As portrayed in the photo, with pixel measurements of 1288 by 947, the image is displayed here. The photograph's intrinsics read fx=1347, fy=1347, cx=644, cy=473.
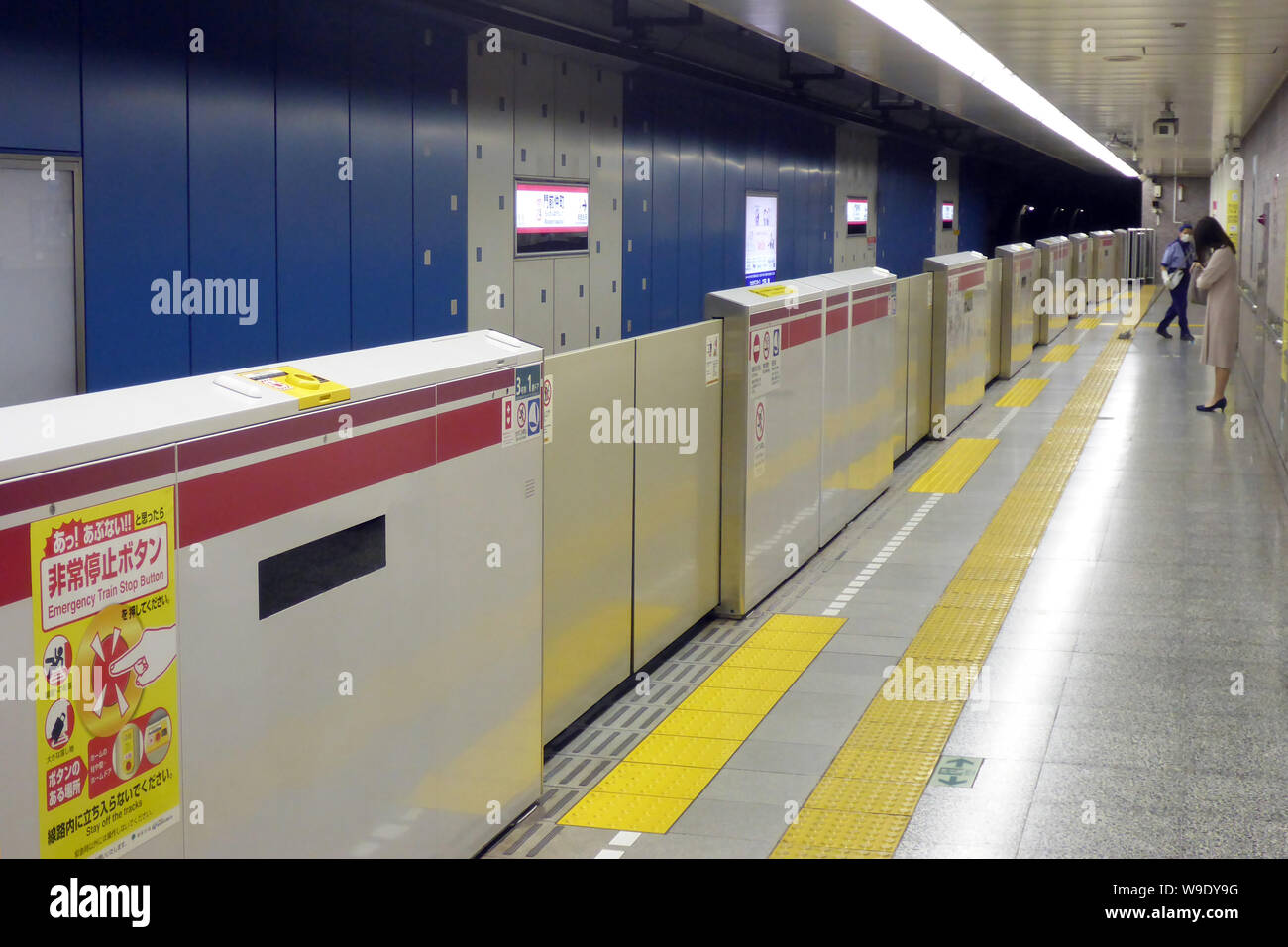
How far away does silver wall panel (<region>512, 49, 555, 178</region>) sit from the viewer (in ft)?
35.2

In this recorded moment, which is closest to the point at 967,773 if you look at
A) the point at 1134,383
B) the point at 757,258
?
the point at 1134,383

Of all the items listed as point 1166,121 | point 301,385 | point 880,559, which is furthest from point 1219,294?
point 301,385

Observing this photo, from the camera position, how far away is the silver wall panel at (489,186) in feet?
33.2

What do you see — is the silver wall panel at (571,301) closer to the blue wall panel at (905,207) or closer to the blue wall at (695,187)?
the blue wall at (695,187)

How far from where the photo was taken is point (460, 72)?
9.92 metres

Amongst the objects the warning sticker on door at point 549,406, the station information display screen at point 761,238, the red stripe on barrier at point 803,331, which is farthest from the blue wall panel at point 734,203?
the warning sticker on door at point 549,406

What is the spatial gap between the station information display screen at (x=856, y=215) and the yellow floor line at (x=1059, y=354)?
4015 mm

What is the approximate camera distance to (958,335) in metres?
12.3

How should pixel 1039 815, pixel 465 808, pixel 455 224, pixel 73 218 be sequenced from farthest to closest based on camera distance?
pixel 455 224 < pixel 73 218 < pixel 1039 815 < pixel 465 808

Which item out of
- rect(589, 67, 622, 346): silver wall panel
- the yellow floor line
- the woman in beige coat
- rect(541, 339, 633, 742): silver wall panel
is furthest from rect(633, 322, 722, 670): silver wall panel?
the yellow floor line

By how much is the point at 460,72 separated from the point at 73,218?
4.06 m

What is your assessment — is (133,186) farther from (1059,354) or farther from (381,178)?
(1059,354)

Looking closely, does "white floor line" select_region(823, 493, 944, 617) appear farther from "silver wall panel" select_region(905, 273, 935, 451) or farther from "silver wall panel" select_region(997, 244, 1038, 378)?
"silver wall panel" select_region(997, 244, 1038, 378)

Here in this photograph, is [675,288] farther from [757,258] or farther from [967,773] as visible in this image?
[967,773]
